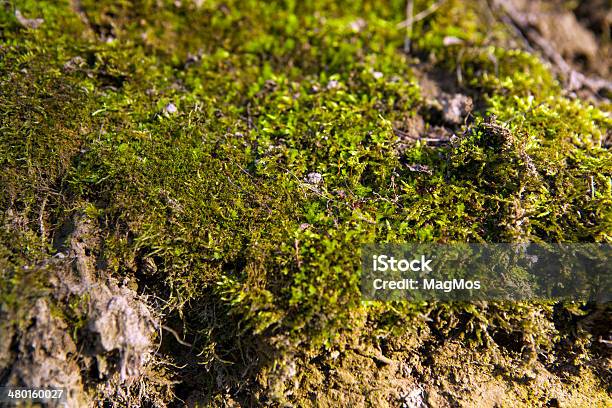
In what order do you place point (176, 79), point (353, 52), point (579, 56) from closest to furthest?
point (176, 79)
point (353, 52)
point (579, 56)

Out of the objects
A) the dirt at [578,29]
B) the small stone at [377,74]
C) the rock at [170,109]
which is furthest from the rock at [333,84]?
the dirt at [578,29]

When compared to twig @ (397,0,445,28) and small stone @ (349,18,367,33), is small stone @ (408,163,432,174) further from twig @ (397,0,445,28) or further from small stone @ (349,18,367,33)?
twig @ (397,0,445,28)

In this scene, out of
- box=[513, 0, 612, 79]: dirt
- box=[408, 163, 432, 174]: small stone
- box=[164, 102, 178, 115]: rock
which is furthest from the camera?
box=[513, 0, 612, 79]: dirt

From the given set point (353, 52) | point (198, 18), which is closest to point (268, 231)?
point (353, 52)

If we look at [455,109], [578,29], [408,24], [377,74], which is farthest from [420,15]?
[578,29]

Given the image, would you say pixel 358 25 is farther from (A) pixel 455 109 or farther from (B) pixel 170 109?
(B) pixel 170 109

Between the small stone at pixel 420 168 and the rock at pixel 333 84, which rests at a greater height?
the rock at pixel 333 84

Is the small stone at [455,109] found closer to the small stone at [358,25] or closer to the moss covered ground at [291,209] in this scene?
the moss covered ground at [291,209]

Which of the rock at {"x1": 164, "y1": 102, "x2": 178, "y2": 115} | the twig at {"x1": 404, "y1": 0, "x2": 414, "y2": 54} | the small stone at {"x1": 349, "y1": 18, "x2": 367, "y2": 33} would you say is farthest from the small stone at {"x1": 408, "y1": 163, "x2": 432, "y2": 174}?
the rock at {"x1": 164, "y1": 102, "x2": 178, "y2": 115}

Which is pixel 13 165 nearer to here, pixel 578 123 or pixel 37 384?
pixel 37 384
